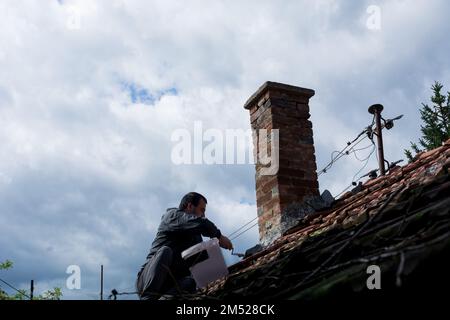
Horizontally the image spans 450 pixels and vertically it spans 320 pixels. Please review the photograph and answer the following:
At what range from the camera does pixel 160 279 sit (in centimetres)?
422

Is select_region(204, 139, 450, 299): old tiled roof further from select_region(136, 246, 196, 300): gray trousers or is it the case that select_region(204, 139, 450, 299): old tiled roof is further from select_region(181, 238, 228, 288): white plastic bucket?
select_region(136, 246, 196, 300): gray trousers

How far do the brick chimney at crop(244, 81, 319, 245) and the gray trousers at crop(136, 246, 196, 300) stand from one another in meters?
1.64

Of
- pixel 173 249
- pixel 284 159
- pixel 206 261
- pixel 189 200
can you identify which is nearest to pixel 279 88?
pixel 284 159

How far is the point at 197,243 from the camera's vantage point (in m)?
4.59

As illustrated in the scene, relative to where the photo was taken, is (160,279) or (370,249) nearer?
(370,249)

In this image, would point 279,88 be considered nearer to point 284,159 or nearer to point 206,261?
point 284,159

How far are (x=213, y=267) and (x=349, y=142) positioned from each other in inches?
229

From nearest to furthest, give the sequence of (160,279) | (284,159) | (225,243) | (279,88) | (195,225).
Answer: (160,279), (195,225), (225,243), (284,159), (279,88)

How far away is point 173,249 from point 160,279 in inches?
13.8

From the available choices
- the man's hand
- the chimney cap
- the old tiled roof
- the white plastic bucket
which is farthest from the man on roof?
the chimney cap

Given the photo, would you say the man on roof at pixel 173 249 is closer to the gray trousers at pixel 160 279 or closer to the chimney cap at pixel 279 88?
the gray trousers at pixel 160 279
